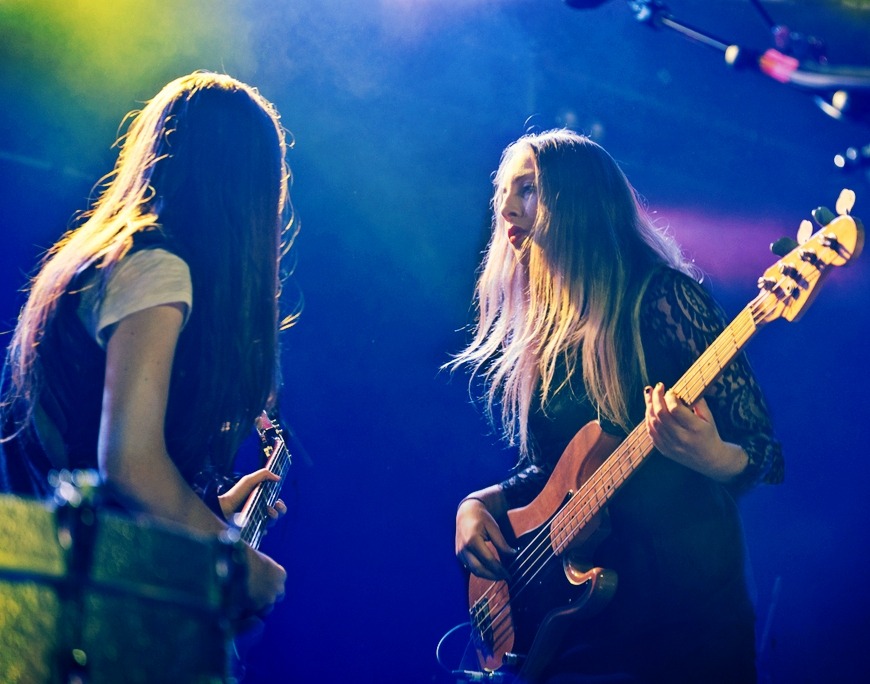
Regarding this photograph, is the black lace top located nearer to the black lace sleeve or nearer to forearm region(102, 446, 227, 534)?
the black lace sleeve

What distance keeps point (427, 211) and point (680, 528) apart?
59.2 inches

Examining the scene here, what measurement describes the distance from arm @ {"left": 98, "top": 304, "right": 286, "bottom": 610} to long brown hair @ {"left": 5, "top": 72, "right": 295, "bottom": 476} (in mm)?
126

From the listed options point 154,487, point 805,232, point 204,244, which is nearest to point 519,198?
point 805,232

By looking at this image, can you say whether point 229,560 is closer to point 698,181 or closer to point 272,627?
point 272,627

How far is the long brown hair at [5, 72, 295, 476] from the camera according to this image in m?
1.52

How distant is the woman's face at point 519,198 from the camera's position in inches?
103

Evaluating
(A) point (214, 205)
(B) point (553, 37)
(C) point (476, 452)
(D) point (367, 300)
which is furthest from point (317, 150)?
(A) point (214, 205)

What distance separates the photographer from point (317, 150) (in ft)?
10.1

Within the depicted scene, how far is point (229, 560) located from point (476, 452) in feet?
6.59

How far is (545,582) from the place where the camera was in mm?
2229

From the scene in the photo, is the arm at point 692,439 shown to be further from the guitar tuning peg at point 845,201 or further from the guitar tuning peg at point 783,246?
the guitar tuning peg at point 845,201

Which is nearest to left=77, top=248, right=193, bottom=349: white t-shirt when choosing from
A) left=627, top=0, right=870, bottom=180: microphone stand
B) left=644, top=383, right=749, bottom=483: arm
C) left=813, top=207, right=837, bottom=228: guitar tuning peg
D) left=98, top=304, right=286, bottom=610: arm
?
left=98, top=304, right=286, bottom=610: arm

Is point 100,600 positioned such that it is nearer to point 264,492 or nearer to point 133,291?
point 133,291

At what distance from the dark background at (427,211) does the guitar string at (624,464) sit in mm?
618
